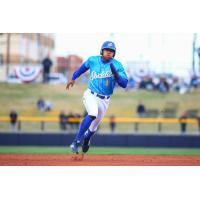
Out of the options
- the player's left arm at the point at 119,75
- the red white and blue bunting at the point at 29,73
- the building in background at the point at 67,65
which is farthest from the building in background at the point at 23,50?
the player's left arm at the point at 119,75

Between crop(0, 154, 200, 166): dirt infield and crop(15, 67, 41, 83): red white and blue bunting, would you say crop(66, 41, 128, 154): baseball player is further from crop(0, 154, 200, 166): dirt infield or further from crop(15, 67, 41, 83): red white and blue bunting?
crop(15, 67, 41, 83): red white and blue bunting

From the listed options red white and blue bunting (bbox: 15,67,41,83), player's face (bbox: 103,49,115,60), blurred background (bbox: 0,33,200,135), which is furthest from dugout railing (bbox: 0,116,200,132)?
player's face (bbox: 103,49,115,60)

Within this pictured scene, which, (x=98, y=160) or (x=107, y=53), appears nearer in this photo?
(x=107, y=53)

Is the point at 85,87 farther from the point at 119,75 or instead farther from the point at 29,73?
the point at 119,75

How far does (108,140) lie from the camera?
13375 millimetres

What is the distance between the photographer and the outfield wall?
43.2 ft

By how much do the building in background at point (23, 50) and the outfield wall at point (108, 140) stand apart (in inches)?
89.0

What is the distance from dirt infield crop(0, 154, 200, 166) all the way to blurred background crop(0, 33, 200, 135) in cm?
324

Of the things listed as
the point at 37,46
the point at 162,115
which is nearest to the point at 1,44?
the point at 37,46

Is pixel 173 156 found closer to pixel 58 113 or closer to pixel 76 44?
pixel 76 44

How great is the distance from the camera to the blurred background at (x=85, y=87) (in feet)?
45.3

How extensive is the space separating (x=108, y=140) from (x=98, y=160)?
15.0ft

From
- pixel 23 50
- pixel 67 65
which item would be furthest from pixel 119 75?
pixel 23 50

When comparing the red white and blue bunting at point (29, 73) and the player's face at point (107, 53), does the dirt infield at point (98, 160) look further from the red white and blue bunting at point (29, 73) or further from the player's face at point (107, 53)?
the red white and blue bunting at point (29, 73)
